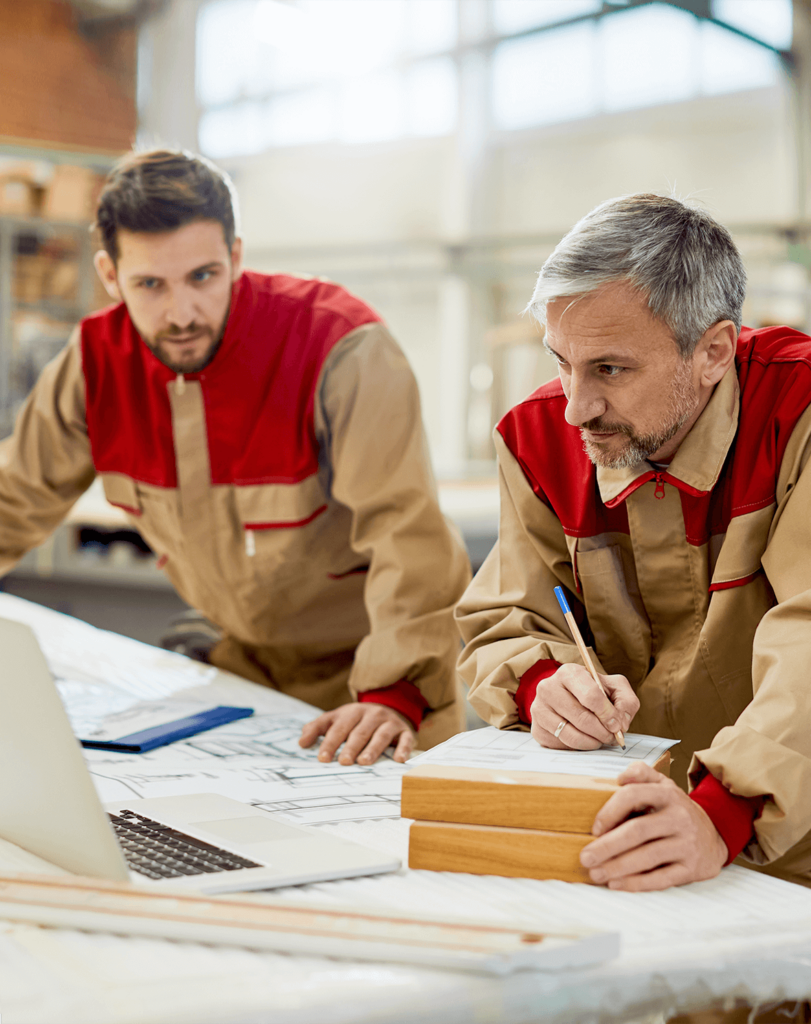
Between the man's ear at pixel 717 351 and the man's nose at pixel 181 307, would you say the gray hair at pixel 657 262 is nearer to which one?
the man's ear at pixel 717 351

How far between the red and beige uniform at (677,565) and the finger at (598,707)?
0.09 m

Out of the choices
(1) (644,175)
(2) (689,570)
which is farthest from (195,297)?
(1) (644,175)

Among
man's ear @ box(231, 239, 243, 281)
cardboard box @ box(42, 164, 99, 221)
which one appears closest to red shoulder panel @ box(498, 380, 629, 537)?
man's ear @ box(231, 239, 243, 281)

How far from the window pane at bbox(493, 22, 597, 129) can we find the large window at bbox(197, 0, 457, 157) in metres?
0.43

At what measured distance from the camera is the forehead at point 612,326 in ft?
3.78

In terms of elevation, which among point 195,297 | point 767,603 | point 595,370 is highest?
point 195,297

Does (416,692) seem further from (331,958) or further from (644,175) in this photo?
(644,175)

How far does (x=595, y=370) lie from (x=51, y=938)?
813 millimetres

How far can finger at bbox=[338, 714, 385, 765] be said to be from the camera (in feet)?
4.39

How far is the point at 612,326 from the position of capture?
3.81 feet

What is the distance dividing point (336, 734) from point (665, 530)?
0.52 m

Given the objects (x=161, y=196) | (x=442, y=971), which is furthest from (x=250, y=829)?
(x=161, y=196)

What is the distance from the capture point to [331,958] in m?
0.72

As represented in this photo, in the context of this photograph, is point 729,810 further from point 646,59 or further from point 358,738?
point 646,59
